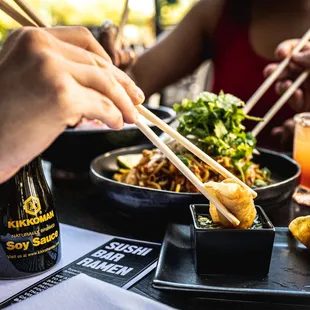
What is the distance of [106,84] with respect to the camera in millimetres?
644

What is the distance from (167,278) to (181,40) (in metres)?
2.25

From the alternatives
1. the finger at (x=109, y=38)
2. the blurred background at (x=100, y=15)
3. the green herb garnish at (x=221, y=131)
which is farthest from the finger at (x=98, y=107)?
the blurred background at (x=100, y=15)

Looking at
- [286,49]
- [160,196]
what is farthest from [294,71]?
[160,196]

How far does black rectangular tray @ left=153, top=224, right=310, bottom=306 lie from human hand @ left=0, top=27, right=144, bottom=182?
1.09ft

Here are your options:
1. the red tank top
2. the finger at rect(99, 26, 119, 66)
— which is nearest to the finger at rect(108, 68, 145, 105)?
Answer: the finger at rect(99, 26, 119, 66)

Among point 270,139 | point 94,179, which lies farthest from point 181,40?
point 94,179

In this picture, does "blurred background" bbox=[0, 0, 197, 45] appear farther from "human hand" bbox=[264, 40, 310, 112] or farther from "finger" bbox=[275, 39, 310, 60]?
"finger" bbox=[275, 39, 310, 60]

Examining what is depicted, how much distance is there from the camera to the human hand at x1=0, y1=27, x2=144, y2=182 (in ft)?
1.92

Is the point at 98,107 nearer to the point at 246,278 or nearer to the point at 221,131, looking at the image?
the point at 246,278

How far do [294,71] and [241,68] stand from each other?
0.92m

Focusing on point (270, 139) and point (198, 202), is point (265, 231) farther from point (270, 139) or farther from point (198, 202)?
point (270, 139)

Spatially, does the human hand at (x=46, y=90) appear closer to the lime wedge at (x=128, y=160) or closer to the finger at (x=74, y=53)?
the finger at (x=74, y=53)

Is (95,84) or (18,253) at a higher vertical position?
(95,84)

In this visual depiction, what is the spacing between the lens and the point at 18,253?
2.69 feet
